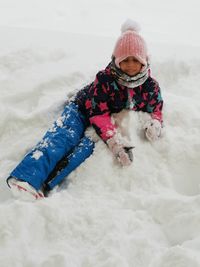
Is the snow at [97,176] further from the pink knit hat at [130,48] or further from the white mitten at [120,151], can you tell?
the pink knit hat at [130,48]

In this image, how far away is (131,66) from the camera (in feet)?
6.37

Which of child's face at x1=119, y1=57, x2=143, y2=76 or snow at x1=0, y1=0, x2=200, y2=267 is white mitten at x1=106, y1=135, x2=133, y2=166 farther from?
child's face at x1=119, y1=57, x2=143, y2=76

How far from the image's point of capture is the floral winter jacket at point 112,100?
1.96 metres

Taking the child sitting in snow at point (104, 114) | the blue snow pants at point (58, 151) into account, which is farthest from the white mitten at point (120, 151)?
the blue snow pants at point (58, 151)

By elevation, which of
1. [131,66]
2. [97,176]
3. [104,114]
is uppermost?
[131,66]

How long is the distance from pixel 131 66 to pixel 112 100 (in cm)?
19

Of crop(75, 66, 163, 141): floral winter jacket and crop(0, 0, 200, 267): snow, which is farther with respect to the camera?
crop(75, 66, 163, 141): floral winter jacket

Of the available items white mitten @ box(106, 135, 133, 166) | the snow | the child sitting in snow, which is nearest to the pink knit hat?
the child sitting in snow

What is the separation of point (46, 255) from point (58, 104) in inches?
42.9

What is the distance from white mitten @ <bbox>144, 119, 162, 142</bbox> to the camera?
1.91m

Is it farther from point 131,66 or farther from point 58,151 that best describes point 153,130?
point 58,151

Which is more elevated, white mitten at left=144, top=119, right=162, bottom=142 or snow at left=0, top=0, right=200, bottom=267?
white mitten at left=144, top=119, right=162, bottom=142

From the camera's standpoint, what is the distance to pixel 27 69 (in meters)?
2.75

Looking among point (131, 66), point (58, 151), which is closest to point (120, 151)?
point (58, 151)
